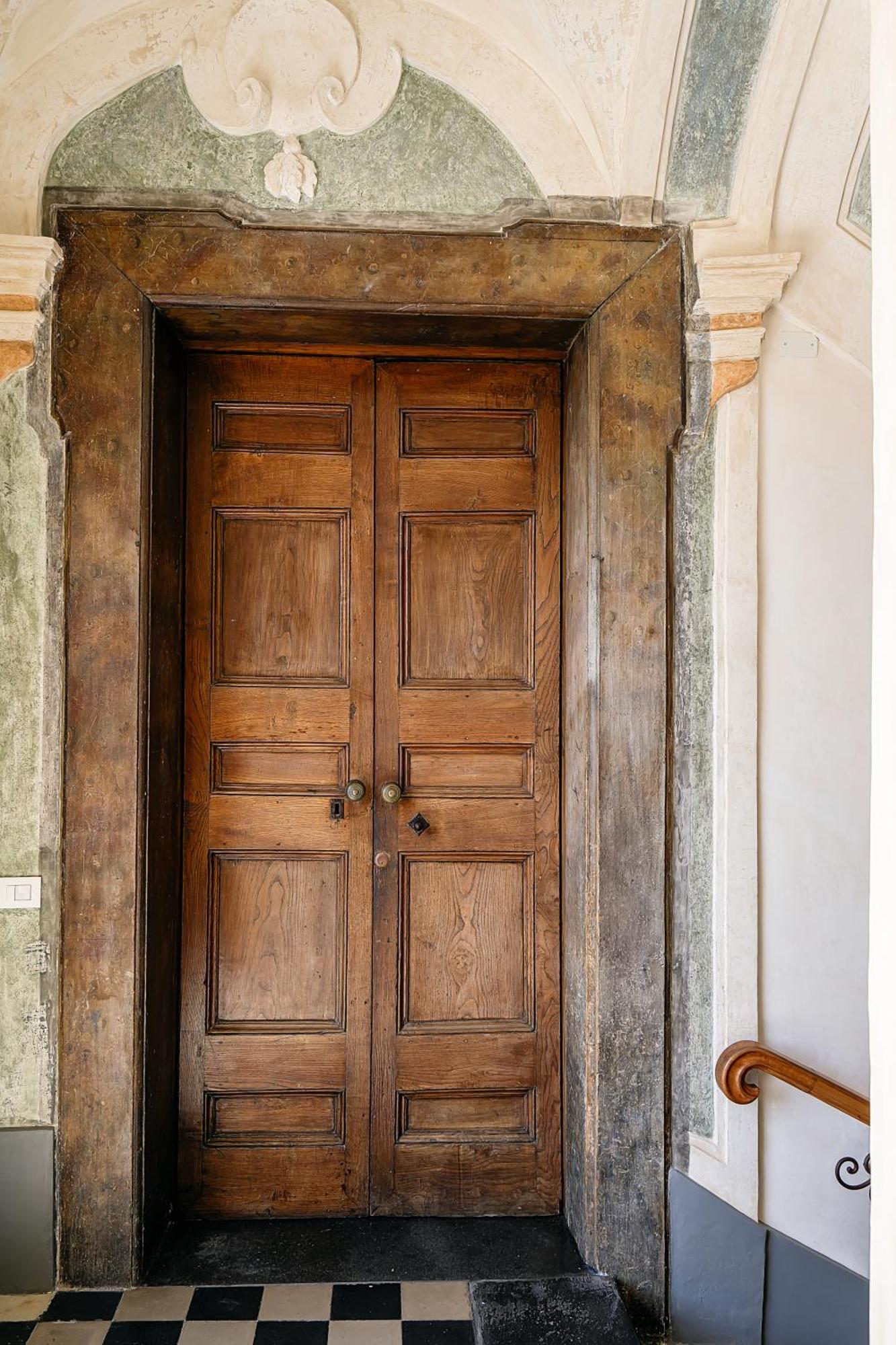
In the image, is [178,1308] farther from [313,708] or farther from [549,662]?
[549,662]

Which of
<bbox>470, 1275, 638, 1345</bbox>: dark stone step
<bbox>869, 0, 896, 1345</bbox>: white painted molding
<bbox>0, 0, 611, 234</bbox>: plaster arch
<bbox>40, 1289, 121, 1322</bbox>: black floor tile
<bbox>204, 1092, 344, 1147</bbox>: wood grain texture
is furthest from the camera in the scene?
<bbox>204, 1092, 344, 1147</bbox>: wood grain texture

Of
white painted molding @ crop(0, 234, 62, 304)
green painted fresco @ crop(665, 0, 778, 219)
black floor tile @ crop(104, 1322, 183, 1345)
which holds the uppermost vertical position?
green painted fresco @ crop(665, 0, 778, 219)

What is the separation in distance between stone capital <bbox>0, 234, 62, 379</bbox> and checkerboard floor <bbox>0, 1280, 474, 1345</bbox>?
2.27m

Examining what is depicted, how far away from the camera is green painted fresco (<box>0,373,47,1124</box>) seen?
234 cm

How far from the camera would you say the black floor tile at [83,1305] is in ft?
7.29

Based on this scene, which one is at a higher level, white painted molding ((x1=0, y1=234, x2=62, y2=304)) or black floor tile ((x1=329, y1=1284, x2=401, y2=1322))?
white painted molding ((x1=0, y1=234, x2=62, y2=304))

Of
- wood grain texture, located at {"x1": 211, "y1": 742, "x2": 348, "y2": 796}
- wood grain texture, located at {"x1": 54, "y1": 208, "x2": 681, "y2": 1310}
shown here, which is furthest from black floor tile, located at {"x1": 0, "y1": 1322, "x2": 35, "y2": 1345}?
wood grain texture, located at {"x1": 211, "y1": 742, "x2": 348, "y2": 796}

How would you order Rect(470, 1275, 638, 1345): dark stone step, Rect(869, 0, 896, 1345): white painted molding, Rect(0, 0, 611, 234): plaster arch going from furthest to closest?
Rect(0, 0, 611, 234): plaster arch, Rect(470, 1275, 638, 1345): dark stone step, Rect(869, 0, 896, 1345): white painted molding

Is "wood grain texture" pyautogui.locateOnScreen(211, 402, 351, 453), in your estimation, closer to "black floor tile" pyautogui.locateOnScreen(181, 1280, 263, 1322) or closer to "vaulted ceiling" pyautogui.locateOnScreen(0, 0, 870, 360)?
A: "vaulted ceiling" pyautogui.locateOnScreen(0, 0, 870, 360)

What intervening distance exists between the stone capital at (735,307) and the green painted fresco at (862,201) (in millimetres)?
235

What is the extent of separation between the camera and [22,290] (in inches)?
90.5

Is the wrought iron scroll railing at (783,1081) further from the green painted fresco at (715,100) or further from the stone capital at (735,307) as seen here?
the green painted fresco at (715,100)

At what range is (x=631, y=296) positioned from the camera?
2.43 metres

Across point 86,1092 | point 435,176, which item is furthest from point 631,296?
point 86,1092
